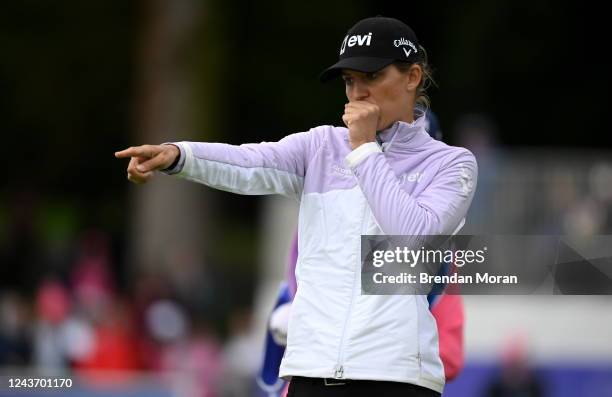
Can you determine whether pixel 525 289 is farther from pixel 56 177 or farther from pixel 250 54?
pixel 56 177

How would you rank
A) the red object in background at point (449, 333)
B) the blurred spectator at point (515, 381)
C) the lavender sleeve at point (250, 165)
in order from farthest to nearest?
the blurred spectator at point (515, 381)
the red object in background at point (449, 333)
the lavender sleeve at point (250, 165)

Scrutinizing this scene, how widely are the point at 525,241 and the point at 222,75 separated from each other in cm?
1122

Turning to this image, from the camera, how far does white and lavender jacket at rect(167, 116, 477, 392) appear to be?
447 cm

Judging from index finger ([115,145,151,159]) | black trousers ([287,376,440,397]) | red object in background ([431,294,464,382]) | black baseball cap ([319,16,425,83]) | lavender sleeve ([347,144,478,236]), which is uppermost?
black baseball cap ([319,16,425,83])

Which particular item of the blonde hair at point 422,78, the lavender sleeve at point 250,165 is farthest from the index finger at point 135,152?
the blonde hair at point 422,78

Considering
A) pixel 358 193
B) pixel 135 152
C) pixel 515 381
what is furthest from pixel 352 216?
pixel 515 381

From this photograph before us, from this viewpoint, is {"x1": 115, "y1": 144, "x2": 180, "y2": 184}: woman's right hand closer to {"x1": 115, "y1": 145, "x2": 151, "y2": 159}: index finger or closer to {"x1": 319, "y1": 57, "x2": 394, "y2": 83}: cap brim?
{"x1": 115, "y1": 145, "x2": 151, "y2": 159}: index finger

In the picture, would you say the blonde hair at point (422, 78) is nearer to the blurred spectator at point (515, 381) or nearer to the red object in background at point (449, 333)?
the red object in background at point (449, 333)

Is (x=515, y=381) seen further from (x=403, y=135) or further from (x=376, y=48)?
(x=376, y=48)

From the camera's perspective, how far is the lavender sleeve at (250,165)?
4633 millimetres

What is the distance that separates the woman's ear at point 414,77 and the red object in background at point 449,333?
3.57 ft

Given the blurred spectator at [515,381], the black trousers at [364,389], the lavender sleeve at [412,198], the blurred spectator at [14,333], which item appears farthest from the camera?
the blurred spectator at [14,333]

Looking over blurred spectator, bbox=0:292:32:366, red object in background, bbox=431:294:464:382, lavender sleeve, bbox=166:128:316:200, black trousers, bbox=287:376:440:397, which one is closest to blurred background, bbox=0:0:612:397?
blurred spectator, bbox=0:292:32:366

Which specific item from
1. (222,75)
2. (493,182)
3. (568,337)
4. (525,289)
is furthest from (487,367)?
(222,75)
